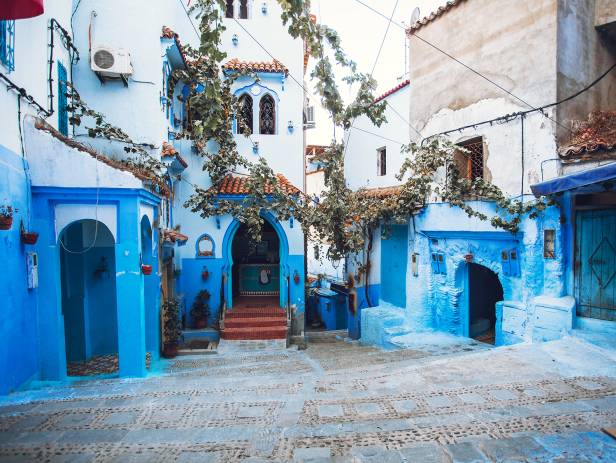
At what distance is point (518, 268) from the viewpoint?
28.6 ft

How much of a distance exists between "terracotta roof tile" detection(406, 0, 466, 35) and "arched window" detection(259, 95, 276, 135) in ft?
15.9

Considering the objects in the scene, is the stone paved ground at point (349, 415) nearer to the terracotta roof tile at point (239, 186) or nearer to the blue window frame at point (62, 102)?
the blue window frame at point (62, 102)

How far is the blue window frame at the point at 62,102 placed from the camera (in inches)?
307

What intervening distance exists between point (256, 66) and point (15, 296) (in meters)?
9.98

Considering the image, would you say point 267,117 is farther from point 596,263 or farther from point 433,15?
point 596,263

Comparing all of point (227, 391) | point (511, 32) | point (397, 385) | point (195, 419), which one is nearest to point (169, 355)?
point (227, 391)

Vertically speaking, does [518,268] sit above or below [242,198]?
below

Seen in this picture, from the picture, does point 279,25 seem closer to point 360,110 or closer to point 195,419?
point 360,110

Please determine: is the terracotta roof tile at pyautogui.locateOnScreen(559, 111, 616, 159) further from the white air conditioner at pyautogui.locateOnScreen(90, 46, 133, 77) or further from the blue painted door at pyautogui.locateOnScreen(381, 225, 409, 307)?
the white air conditioner at pyautogui.locateOnScreen(90, 46, 133, 77)

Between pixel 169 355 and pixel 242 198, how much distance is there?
16.1 ft

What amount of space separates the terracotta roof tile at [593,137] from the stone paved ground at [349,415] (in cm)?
349

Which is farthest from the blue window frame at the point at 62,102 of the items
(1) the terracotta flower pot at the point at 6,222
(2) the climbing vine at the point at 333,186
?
(1) the terracotta flower pot at the point at 6,222

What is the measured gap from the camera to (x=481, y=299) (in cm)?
1141

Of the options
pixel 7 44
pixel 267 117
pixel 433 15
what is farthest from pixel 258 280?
pixel 7 44
